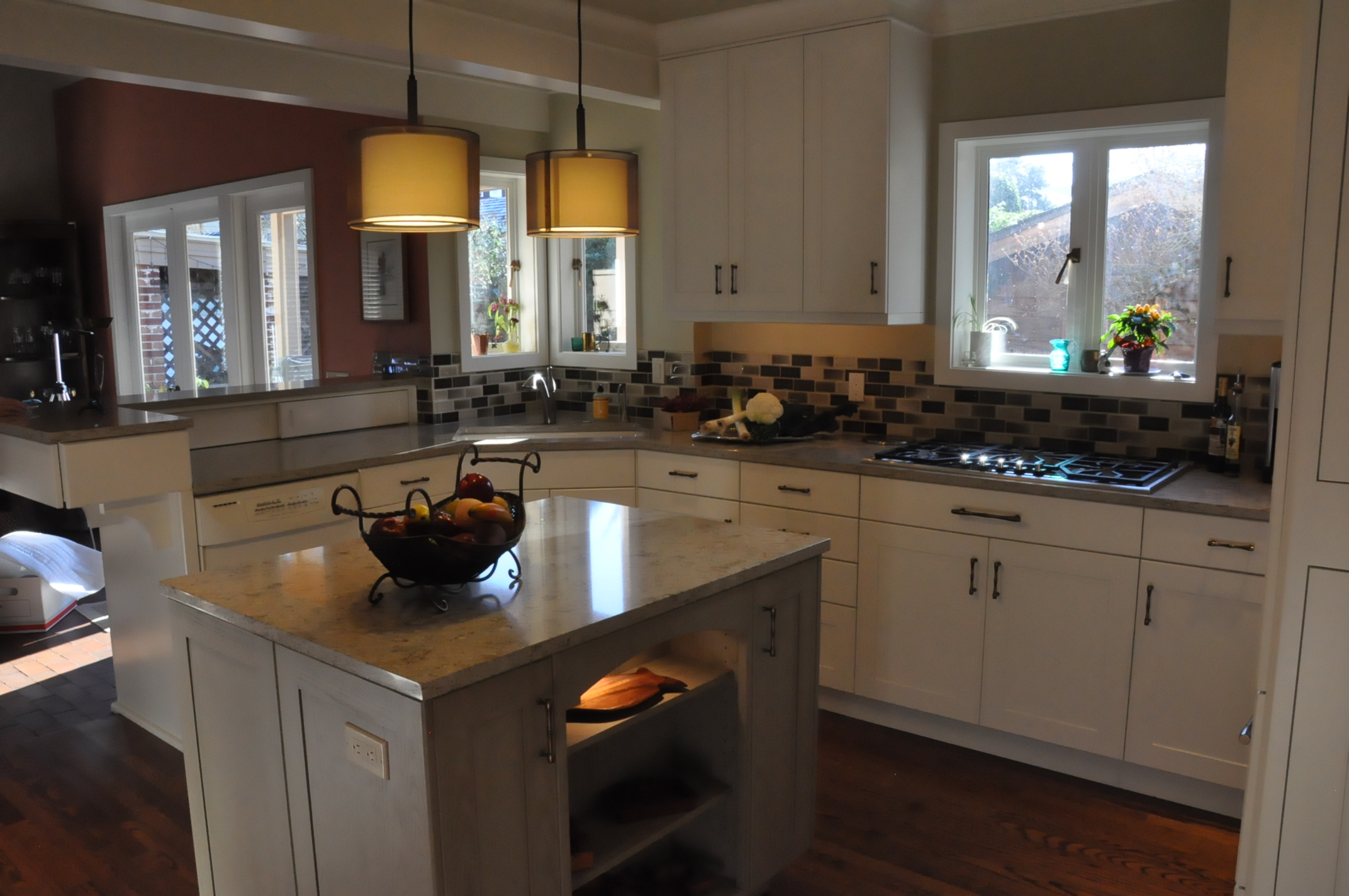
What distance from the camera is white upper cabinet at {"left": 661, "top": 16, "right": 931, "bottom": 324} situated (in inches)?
150

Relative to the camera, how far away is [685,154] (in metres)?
4.29

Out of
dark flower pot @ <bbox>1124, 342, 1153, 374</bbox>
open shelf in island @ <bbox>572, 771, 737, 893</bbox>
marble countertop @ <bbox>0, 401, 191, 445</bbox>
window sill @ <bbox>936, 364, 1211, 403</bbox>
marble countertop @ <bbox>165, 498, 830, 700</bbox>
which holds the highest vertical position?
dark flower pot @ <bbox>1124, 342, 1153, 374</bbox>

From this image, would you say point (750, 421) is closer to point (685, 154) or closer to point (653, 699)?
point (685, 154)

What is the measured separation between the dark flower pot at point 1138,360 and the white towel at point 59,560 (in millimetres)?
4516

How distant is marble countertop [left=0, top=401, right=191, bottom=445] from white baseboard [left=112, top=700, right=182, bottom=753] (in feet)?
3.53

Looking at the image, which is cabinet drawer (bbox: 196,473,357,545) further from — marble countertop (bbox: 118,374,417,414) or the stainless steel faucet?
the stainless steel faucet

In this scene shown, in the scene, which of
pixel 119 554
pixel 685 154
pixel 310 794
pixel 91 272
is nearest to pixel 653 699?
pixel 310 794

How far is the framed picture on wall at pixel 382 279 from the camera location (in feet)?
15.8

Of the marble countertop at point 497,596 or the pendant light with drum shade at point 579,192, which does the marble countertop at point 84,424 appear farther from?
the pendant light with drum shade at point 579,192

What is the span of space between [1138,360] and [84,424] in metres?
3.45

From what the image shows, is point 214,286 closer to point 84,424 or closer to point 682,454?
point 84,424

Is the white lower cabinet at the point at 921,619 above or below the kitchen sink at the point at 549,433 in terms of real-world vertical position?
below

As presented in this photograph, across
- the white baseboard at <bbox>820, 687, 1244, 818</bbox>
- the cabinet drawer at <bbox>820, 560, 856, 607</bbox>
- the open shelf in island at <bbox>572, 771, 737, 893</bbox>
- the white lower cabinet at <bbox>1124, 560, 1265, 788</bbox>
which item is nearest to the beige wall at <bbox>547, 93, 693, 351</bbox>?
the cabinet drawer at <bbox>820, 560, 856, 607</bbox>

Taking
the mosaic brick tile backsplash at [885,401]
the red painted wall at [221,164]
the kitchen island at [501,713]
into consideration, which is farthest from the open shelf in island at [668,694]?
the red painted wall at [221,164]
